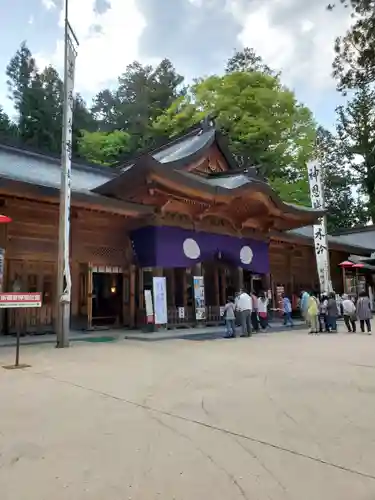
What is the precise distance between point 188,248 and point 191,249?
147mm

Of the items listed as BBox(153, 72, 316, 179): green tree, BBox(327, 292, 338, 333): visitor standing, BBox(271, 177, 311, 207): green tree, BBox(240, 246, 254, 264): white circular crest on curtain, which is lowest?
BBox(327, 292, 338, 333): visitor standing

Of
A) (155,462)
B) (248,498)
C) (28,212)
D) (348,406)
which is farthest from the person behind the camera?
(28,212)

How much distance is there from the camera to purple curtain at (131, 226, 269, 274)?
509 inches

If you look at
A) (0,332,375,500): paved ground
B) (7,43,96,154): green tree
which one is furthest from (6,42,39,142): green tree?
(0,332,375,500): paved ground

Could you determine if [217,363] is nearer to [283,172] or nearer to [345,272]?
[345,272]

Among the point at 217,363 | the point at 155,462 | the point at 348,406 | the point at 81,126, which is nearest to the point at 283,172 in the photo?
the point at 81,126

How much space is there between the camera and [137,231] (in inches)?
528

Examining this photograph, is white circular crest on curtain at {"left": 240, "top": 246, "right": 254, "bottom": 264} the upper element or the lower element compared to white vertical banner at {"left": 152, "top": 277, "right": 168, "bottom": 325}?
upper

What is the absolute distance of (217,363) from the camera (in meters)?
7.06

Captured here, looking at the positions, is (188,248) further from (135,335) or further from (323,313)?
(323,313)

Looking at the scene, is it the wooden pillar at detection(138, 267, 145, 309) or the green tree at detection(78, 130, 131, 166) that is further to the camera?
the green tree at detection(78, 130, 131, 166)

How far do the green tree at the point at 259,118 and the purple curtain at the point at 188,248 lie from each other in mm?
11535

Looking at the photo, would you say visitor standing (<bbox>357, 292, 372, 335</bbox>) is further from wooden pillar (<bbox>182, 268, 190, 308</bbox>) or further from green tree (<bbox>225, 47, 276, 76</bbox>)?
green tree (<bbox>225, 47, 276, 76</bbox>)

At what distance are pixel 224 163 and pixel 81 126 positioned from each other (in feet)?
76.9
